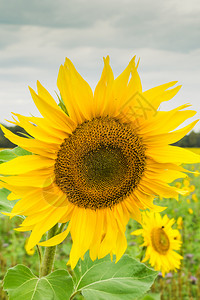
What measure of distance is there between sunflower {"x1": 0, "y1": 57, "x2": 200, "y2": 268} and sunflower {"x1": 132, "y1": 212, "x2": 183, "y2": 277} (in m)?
1.13

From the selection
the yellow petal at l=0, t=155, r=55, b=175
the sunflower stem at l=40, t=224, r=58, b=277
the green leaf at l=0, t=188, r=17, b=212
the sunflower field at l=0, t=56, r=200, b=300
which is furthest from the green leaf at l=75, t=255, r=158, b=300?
the yellow petal at l=0, t=155, r=55, b=175

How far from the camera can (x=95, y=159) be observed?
1256 millimetres

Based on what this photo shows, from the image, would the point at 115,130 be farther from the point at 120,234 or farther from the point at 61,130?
the point at 120,234

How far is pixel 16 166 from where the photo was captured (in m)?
1.11

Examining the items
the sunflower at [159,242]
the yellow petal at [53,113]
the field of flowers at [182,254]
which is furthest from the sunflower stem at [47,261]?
the sunflower at [159,242]

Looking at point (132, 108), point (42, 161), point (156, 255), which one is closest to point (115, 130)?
point (132, 108)

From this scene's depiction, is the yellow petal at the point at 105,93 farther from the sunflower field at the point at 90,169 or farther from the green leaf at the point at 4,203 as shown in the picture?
the green leaf at the point at 4,203

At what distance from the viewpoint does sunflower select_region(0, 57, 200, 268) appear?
3.58ft

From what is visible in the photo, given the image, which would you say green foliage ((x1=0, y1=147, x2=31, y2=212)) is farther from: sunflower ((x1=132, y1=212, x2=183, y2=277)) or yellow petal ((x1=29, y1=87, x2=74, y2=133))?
sunflower ((x1=132, y1=212, x2=183, y2=277))

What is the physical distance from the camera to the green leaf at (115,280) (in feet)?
4.53

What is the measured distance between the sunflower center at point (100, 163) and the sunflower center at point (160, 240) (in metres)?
1.28

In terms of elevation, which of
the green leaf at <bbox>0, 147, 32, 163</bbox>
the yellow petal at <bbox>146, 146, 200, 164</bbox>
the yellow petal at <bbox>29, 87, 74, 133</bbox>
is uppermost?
the yellow petal at <bbox>29, 87, 74, 133</bbox>

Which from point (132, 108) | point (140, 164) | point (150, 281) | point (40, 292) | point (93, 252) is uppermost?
point (132, 108)

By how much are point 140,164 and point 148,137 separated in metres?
0.12
